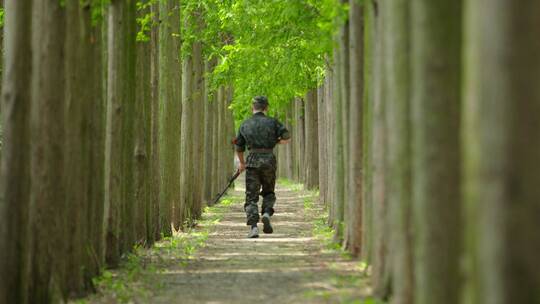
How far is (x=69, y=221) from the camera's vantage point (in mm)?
10188

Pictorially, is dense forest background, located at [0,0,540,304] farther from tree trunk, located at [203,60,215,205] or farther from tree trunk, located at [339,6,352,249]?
tree trunk, located at [203,60,215,205]

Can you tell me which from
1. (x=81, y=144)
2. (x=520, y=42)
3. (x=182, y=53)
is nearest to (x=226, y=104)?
(x=182, y=53)

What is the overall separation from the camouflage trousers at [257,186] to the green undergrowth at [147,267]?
2.86 ft

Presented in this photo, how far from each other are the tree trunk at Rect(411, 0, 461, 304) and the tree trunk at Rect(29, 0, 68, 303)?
3.63 m

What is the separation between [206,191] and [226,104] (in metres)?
11.1

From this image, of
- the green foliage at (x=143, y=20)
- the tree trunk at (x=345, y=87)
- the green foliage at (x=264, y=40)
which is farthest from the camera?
the green foliage at (x=264, y=40)

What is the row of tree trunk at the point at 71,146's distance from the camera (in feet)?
30.3

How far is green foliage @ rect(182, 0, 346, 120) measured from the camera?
59.4 feet

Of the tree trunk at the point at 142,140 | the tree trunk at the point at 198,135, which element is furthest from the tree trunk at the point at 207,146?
the tree trunk at the point at 142,140

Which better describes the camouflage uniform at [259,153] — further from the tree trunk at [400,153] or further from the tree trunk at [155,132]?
the tree trunk at [400,153]

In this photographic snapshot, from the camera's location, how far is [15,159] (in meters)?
9.21

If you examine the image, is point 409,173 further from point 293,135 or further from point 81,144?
point 293,135

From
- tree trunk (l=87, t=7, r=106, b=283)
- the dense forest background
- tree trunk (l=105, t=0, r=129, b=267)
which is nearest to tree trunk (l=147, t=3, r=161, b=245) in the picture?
the dense forest background

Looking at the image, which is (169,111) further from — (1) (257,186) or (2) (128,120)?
(2) (128,120)
